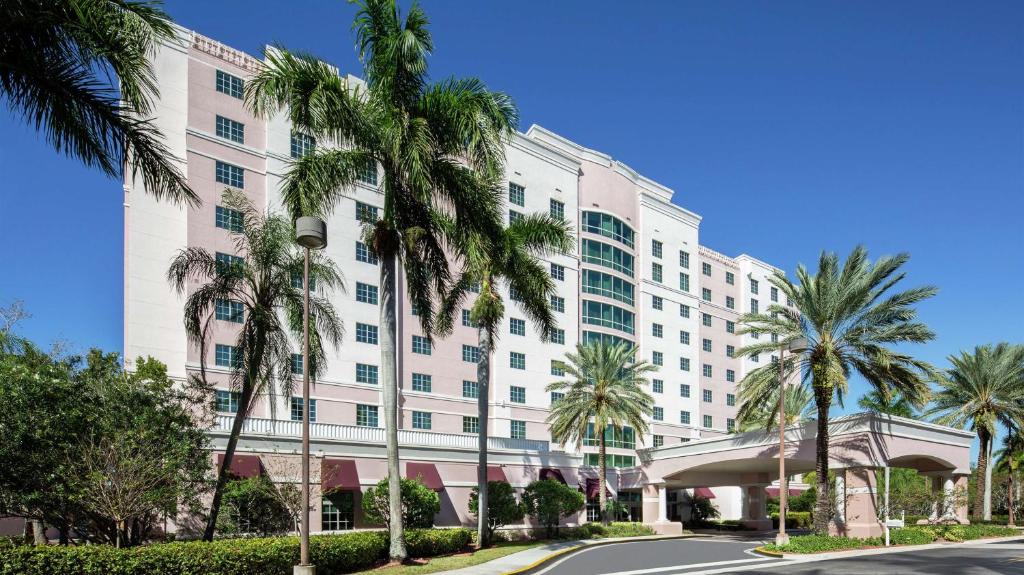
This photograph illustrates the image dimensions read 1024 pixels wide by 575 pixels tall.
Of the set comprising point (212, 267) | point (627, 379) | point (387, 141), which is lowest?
point (627, 379)

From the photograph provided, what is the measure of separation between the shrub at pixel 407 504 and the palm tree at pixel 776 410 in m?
16.0

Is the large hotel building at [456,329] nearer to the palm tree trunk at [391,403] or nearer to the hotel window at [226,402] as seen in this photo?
the hotel window at [226,402]

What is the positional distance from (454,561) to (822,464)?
18904 millimetres

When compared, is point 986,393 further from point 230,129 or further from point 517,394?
point 230,129

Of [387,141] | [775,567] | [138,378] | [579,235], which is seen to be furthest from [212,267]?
[579,235]

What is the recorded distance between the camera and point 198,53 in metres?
44.6

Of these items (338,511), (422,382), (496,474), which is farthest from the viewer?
(422,382)

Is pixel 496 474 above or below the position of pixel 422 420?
below


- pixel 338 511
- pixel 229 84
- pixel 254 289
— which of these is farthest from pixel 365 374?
pixel 254 289

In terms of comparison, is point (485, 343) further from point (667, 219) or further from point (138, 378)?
point (667, 219)

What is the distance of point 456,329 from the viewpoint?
54.6m

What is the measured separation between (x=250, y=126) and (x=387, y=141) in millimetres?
26034

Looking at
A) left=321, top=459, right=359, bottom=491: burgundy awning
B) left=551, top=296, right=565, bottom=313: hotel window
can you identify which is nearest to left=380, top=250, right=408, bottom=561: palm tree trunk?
left=321, top=459, right=359, bottom=491: burgundy awning

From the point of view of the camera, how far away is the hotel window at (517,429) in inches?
2233
